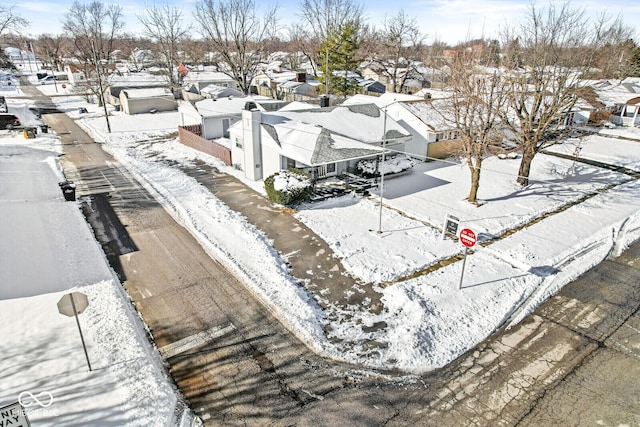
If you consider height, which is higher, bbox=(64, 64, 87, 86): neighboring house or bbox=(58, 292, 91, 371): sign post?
bbox=(64, 64, 87, 86): neighboring house

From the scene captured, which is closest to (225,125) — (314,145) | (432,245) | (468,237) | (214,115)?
(214,115)

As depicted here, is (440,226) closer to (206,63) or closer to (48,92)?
(48,92)

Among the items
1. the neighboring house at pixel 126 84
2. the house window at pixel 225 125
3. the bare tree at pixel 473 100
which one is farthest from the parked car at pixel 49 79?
the bare tree at pixel 473 100

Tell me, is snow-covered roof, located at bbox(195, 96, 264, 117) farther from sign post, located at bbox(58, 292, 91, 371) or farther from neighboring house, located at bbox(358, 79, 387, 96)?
sign post, located at bbox(58, 292, 91, 371)

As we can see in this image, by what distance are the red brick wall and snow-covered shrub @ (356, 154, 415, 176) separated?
367 inches

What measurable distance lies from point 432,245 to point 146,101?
41750mm

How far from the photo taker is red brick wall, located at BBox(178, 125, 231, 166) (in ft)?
88.6

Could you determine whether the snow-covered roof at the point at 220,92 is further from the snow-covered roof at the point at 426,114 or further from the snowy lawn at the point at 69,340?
the snowy lawn at the point at 69,340

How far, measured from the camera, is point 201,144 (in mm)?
29672

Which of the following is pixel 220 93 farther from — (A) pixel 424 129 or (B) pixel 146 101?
(A) pixel 424 129

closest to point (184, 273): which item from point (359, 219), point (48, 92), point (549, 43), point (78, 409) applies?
point (78, 409)

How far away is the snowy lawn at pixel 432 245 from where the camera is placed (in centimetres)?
1167

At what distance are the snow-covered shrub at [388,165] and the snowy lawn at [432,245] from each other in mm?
770

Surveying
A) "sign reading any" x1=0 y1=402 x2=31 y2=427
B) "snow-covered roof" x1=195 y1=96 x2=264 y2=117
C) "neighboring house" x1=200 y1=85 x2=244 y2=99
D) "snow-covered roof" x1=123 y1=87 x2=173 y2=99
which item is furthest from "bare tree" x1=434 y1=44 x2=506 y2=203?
"snow-covered roof" x1=123 y1=87 x2=173 y2=99
